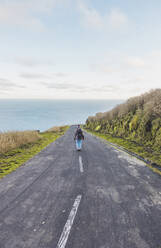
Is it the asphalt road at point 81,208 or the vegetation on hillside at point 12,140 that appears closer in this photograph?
the asphalt road at point 81,208

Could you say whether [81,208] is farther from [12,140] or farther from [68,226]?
[12,140]

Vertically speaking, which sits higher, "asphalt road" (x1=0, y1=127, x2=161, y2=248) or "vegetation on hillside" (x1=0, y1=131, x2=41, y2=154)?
"vegetation on hillside" (x1=0, y1=131, x2=41, y2=154)

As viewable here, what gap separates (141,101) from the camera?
14891mm

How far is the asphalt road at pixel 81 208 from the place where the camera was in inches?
103

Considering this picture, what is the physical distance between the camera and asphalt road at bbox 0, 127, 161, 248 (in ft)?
8.60

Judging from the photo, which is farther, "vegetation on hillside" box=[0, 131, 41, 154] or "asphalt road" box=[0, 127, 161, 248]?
"vegetation on hillside" box=[0, 131, 41, 154]

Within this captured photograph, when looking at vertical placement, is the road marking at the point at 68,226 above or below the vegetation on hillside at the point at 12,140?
below

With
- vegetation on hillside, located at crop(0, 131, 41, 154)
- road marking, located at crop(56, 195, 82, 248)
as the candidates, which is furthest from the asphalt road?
vegetation on hillside, located at crop(0, 131, 41, 154)

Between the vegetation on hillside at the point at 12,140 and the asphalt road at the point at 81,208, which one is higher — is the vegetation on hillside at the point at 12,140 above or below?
above

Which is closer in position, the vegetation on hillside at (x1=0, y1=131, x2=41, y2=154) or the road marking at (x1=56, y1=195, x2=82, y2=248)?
the road marking at (x1=56, y1=195, x2=82, y2=248)

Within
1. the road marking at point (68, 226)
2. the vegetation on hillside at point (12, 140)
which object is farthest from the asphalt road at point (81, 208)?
the vegetation on hillside at point (12, 140)

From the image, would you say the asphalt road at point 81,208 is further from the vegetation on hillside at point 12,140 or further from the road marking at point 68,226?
the vegetation on hillside at point 12,140

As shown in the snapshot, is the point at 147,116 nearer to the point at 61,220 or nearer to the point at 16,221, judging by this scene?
the point at 61,220

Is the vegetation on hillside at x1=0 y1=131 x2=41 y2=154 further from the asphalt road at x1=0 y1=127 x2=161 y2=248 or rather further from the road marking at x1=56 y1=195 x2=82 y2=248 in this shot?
the road marking at x1=56 y1=195 x2=82 y2=248
